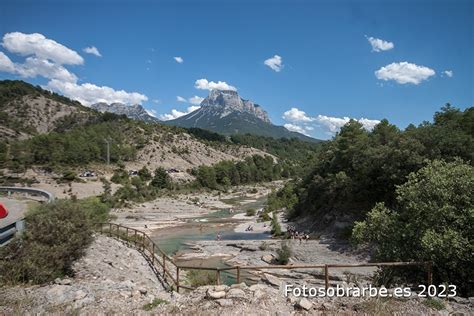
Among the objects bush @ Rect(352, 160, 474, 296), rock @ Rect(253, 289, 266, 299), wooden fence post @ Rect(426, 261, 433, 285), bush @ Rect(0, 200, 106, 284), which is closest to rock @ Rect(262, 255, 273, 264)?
Result: bush @ Rect(352, 160, 474, 296)

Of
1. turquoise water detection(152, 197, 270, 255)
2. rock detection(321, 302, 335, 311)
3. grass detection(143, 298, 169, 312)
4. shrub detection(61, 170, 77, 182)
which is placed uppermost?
shrub detection(61, 170, 77, 182)

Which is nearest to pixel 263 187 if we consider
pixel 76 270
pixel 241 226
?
pixel 241 226

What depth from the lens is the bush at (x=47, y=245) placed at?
584 inches

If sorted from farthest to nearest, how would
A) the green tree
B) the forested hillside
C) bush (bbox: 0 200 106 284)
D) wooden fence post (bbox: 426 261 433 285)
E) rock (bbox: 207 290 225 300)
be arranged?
the green tree → bush (bbox: 0 200 106 284) → the forested hillside → wooden fence post (bbox: 426 261 433 285) → rock (bbox: 207 290 225 300)

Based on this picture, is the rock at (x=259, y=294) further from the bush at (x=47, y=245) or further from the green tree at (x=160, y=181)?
the green tree at (x=160, y=181)

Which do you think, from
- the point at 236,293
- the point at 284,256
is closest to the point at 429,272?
the point at 236,293

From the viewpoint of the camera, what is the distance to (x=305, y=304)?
10.5 meters

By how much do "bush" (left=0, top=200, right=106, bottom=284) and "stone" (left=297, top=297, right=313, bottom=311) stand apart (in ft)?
37.4

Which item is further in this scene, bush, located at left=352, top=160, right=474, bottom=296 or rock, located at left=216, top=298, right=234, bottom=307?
bush, located at left=352, top=160, right=474, bottom=296

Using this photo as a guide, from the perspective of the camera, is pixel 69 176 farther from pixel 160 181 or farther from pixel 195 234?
pixel 195 234

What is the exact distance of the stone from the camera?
10.4 meters

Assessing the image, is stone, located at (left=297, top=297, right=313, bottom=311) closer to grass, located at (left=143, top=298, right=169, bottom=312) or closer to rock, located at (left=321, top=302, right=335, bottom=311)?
rock, located at (left=321, top=302, right=335, bottom=311)

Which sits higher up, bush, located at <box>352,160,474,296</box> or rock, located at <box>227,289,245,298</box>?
bush, located at <box>352,160,474,296</box>

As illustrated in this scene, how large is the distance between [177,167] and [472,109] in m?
114
